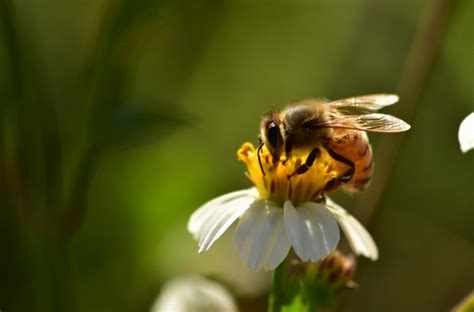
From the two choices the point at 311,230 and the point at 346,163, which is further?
the point at 346,163

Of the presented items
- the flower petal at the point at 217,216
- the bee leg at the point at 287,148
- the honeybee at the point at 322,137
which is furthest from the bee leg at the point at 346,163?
the flower petal at the point at 217,216

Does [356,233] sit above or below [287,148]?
→ below

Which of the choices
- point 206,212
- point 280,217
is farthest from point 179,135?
point 280,217

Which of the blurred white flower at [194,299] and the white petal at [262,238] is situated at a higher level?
the white petal at [262,238]

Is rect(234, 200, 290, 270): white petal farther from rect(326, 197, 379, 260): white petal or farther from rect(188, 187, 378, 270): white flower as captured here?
rect(326, 197, 379, 260): white petal

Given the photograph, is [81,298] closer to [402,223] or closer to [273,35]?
[402,223]

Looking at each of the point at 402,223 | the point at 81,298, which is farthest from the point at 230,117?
the point at 81,298

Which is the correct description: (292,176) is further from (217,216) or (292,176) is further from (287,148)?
(217,216)

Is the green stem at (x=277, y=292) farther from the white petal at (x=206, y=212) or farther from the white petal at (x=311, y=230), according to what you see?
the white petal at (x=206, y=212)

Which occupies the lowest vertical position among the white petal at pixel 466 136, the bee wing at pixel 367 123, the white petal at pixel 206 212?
the white petal at pixel 206 212
